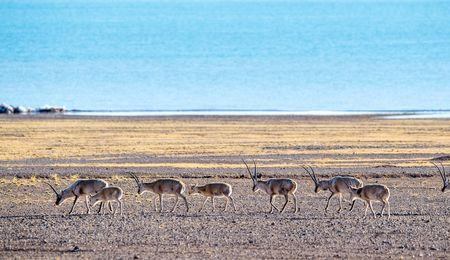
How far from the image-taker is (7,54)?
154m

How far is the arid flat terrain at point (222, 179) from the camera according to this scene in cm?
2175

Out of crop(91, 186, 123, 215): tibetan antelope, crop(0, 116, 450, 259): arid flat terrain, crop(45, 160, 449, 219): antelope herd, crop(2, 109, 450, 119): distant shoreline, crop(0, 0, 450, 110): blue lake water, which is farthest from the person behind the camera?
crop(0, 0, 450, 110): blue lake water

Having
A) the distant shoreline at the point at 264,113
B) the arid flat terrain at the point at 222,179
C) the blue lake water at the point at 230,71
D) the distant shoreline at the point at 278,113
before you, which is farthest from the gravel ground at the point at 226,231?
the blue lake water at the point at 230,71

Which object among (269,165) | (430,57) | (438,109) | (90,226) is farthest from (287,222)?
(430,57)

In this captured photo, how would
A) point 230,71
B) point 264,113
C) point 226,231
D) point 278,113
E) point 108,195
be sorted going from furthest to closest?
point 230,71 < point 264,113 < point 278,113 < point 108,195 < point 226,231

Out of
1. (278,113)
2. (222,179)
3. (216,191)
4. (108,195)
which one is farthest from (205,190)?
(278,113)

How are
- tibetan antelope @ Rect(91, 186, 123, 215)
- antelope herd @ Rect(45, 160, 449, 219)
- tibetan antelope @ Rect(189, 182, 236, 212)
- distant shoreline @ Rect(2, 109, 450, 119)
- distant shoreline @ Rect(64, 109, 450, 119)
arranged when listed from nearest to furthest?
tibetan antelope @ Rect(91, 186, 123, 215) → antelope herd @ Rect(45, 160, 449, 219) → tibetan antelope @ Rect(189, 182, 236, 212) → distant shoreline @ Rect(2, 109, 450, 119) → distant shoreline @ Rect(64, 109, 450, 119)

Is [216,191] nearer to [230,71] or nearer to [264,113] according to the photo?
[264,113]

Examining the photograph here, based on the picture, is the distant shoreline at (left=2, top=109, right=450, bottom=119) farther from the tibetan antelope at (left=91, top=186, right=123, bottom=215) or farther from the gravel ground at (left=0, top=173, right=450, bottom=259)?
the tibetan antelope at (left=91, top=186, right=123, bottom=215)

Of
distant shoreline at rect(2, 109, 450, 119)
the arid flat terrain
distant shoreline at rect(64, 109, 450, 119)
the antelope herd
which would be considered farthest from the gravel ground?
distant shoreline at rect(64, 109, 450, 119)

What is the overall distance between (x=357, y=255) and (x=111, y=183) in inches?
470

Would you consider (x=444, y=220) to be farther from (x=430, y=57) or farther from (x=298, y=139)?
(x=430, y=57)

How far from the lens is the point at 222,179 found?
33031mm

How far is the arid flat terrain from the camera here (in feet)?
71.4
